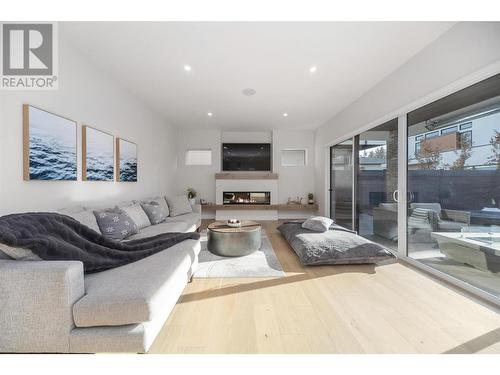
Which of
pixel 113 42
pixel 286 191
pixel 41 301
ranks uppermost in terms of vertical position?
pixel 113 42

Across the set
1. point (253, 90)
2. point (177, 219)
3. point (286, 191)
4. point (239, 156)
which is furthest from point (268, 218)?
point (253, 90)

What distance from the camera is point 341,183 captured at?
5078 mm

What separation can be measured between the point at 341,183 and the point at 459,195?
280 centimetres

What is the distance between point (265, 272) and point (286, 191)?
4.26 meters

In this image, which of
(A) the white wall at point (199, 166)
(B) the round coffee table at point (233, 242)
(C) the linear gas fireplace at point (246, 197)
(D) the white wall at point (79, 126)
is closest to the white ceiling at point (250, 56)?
(D) the white wall at point (79, 126)

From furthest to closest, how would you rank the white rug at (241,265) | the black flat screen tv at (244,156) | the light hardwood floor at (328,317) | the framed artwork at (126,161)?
the black flat screen tv at (244,156)
the framed artwork at (126,161)
the white rug at (241,265)
the light hardwood floor at (328,317)

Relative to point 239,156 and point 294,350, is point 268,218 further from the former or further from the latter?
point 294,350

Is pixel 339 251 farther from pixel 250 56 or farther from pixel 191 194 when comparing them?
pixel 191 194

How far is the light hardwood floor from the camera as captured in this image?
1.43 meters

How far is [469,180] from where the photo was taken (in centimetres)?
218

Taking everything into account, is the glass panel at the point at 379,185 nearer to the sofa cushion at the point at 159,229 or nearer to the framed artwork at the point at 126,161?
the sofa cushion at the point at 159,229

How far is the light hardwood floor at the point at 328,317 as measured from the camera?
1.43 meters

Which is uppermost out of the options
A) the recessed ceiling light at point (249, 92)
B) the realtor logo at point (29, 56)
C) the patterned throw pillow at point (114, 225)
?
the recessed ceiling light at point (249, 92)

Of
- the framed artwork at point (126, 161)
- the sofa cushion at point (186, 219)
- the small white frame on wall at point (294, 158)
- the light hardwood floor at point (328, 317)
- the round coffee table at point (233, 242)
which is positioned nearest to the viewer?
the light hardwood floor at point (328, 317)
